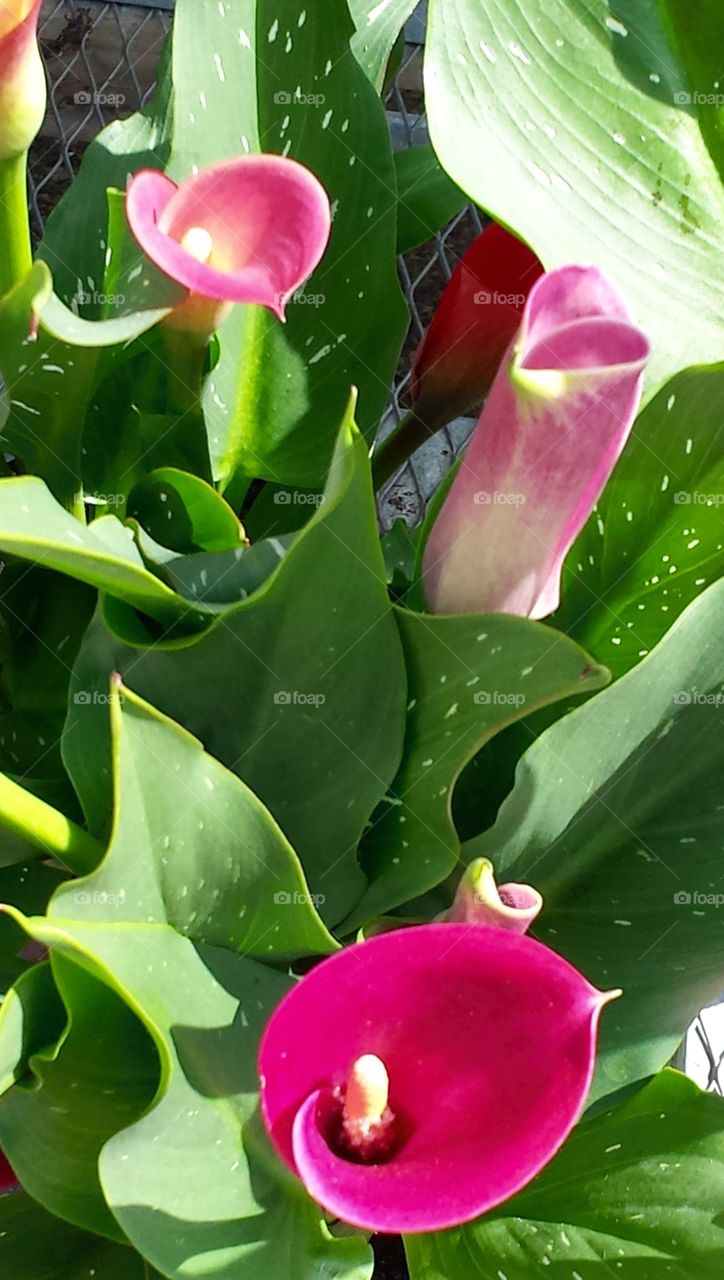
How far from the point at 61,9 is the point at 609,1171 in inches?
35.2

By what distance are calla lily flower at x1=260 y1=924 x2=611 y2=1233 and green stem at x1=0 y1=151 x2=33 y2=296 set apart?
173 millimetres

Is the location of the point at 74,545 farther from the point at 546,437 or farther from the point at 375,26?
the point at 375,26

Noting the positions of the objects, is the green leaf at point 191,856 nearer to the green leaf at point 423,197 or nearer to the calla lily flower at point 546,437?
the calla lily flower at point 546,437

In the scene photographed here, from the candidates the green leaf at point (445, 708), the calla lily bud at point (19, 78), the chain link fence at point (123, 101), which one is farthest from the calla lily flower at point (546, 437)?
the chain link fence at point (123, 101)

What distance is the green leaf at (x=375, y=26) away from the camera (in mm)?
335

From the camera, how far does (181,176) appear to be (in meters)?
0.31

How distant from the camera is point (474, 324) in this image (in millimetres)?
314

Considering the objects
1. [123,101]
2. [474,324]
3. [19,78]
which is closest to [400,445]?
[474,324]

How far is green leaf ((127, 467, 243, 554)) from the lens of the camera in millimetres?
281

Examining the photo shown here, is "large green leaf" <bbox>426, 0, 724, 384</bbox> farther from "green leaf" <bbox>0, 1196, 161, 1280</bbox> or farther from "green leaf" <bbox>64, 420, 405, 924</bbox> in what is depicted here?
"green leaf" <bbox>0, 1196, 161, 1280</bbox>

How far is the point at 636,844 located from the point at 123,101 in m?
0.74

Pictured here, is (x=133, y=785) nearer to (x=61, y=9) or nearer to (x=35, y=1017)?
(x=35, y=1017)

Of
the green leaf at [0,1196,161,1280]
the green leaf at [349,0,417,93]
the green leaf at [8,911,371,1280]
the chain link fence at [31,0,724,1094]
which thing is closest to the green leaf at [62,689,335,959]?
the green leaf at [8,911,371,1280]

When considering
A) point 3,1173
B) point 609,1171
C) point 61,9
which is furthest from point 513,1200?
point 61,9
